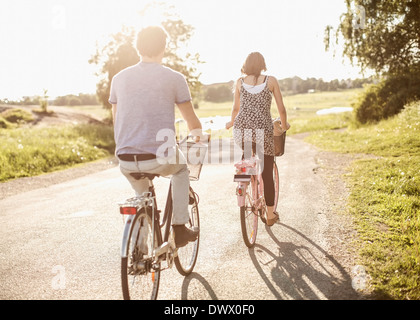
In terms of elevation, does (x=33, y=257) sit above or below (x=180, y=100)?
below

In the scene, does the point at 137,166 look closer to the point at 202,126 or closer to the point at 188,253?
the point at 202,126

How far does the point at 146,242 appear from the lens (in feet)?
11.1

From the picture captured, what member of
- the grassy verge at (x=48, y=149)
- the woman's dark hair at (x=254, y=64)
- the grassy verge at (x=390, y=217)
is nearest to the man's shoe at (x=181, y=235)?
the grassy verge at (x=390, y=217)

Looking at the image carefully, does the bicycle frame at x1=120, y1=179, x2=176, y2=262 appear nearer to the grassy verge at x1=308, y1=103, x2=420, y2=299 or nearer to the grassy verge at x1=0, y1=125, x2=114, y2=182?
the grassy verge at x1=308, y1=103, x2=420, y2=299

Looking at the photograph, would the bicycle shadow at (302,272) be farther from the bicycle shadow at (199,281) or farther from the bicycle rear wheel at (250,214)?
the bicycle shadow at (199,281)

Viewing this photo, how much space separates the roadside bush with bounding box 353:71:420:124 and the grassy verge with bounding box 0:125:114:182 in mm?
14205

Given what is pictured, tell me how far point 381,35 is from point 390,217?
1779 cm

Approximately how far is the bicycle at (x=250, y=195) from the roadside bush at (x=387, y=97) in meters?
16.8

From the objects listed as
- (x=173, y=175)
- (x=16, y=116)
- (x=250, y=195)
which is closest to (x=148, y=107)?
(x=173, y=175)

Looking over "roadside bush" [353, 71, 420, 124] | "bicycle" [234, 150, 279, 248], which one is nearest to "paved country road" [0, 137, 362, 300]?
"bicycle" [234, 150, 279, 248]

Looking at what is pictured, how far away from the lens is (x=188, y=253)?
442cm

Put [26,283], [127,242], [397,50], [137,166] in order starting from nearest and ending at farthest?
[127,242] → [137,166] → [26,283] → [397,50]
